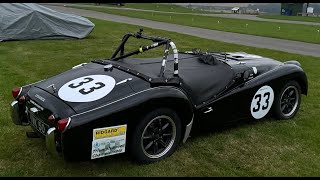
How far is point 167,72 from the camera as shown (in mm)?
4730

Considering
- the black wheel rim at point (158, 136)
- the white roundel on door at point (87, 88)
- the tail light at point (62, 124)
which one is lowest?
the black wheel rim at point (158, 136)

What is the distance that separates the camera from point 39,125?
4188 mm

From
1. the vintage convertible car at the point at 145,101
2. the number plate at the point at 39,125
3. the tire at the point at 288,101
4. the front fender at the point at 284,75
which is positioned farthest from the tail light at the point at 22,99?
the tire at the point at 288,101

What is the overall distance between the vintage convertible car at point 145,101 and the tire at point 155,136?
11 millimetres

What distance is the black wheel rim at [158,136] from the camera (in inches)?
165

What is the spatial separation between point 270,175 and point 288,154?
2.32 ft

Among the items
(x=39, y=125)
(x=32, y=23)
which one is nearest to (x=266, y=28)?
(x=32, y=23)

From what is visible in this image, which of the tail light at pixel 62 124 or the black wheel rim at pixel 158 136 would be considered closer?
the tail light at pixel 62 124

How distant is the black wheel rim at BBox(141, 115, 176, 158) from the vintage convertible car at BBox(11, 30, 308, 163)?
0.5 inches

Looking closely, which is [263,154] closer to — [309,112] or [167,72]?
[167,72]

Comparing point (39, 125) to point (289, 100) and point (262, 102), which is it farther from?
point (289, 100)

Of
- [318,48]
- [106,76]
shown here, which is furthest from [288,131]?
[318,48]

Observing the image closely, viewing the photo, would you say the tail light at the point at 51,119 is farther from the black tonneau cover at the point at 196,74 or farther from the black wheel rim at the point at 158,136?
the black tonneau cover at the point at 196,74

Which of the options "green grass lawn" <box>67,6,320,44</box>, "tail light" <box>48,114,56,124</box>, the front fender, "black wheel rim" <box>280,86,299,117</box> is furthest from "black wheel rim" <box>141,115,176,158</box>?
"green grass lawn" <box>67,6,320,44</box>
